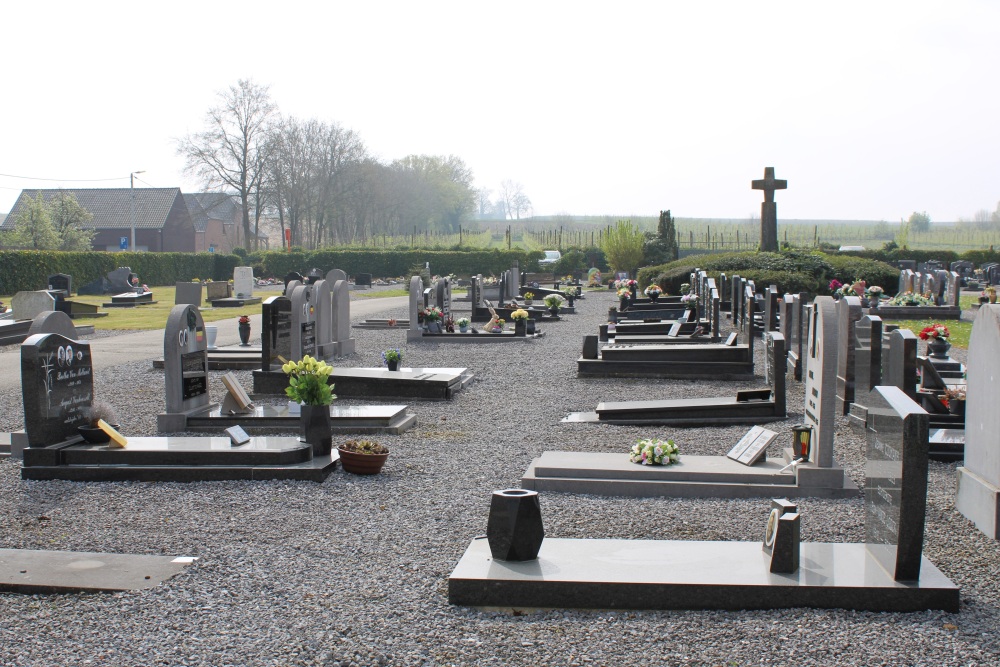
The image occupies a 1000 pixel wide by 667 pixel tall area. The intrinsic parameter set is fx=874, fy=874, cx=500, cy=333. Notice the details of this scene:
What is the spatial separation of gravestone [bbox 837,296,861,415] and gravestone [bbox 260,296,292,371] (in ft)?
25.2

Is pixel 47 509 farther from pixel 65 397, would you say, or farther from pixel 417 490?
pixel 417 490

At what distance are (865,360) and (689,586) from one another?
20.9 feet

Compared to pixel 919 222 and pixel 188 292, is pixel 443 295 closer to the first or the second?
pixel 188 292

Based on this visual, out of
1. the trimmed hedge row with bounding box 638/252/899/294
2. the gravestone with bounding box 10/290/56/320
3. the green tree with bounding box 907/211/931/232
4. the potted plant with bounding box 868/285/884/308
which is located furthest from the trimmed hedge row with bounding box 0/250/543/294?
the green tree with bounding box 907/211/931/232

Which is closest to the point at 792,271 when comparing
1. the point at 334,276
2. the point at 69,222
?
the point at 334,276

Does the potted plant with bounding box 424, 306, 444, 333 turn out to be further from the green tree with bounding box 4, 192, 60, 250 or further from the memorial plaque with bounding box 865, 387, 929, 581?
the green tree with bounding box 4, 192, 60, 250

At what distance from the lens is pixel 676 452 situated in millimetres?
7266

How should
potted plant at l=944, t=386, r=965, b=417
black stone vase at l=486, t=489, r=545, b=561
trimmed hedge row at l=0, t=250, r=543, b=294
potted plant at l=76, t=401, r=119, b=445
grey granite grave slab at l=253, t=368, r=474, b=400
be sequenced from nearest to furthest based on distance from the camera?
1. black stone vase at l=486, t=489, r=545, b=561
2. potted plant at l=76, t=401, r=119, b=445
3. potted plant at l=944, t=386, r=965, b=417
4. grey granite grave slab at l=253, t=368, r=474, b=400
5. trimmed hedge row at l=0, t=250, r=543, b=294

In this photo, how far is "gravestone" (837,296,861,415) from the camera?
10.6 m

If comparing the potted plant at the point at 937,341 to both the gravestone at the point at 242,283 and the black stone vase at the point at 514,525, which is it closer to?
the black stone vase at the point at 514,525

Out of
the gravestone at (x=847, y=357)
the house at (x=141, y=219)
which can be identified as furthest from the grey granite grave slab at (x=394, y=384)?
the house at (x=141, y=219)

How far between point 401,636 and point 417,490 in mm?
2807

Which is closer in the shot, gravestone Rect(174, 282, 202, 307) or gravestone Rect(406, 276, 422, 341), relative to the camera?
gravestone Rect(406, 276, 422, 341)

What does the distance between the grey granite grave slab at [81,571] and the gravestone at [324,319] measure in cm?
992
